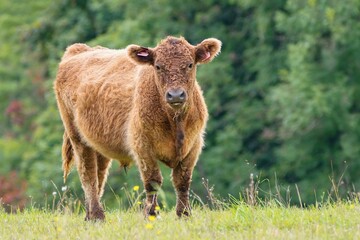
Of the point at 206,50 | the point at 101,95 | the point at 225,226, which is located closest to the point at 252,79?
the point at 101,95

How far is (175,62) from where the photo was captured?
11109 mm

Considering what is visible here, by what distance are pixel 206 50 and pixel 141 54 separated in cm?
66

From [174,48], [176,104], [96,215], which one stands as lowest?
[96,215]

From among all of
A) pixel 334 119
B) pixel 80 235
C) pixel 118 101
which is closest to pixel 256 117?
pixel 334 119

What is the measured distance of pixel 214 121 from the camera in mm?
30766

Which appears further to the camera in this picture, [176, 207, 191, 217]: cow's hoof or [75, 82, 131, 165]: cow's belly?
[75, 82, 131, 165]: cow's belly

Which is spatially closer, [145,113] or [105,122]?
[145,113]

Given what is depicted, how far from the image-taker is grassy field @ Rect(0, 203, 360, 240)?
9078 millimetres

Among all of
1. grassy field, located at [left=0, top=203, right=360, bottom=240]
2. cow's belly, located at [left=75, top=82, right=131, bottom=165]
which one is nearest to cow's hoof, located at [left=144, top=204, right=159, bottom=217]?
grassy field, located at [left=0, top=203, right=360, bottom=240]

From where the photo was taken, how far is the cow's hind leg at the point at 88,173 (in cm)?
1255

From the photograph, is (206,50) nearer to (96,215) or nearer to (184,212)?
(184,212)

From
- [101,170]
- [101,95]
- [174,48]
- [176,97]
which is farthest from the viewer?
[101,170]

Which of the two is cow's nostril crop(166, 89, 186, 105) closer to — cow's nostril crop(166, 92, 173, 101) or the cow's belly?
cow's nostril crop(166, 92, 173, 101)

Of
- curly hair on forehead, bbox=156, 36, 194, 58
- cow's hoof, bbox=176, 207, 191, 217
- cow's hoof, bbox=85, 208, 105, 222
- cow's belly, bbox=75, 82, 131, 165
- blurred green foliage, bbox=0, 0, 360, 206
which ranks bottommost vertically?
blurred green foliage, bbox=0, 0, 360, 206
